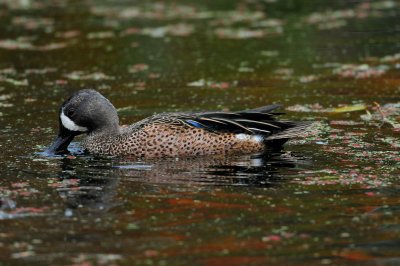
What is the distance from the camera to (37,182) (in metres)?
8.36

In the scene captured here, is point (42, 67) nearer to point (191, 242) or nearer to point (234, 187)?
point (234, 187)

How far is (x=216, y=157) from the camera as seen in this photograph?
959cm

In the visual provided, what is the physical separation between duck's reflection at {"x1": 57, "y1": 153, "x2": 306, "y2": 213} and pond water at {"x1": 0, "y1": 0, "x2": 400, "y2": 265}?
0.07 feet

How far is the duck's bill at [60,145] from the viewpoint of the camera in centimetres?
988

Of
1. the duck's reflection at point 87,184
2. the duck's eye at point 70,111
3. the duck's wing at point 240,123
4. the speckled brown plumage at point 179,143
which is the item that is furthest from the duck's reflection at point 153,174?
the duck's eye at point 70,111

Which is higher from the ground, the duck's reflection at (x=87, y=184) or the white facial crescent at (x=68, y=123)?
the white facial crescent at (x=68, y=123)

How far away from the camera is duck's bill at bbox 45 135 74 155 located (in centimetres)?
988

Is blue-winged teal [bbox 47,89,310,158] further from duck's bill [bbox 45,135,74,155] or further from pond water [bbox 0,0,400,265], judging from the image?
pond water [bbox 0,0,400,265]

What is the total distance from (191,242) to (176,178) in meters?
2.05

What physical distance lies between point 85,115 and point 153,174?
183 cm

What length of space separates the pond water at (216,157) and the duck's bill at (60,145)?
0.15m

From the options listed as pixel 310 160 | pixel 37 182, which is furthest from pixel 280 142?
pixel 37 182

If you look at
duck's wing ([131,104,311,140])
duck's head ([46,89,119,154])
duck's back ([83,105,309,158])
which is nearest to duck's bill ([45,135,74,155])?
duck's head ([46,89,119,154])

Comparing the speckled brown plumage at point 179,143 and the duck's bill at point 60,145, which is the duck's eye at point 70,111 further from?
the speckled brown plumage at point 179,143
